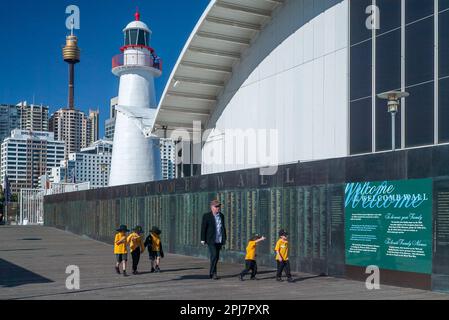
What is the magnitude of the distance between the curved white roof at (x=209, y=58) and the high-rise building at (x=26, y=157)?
502ft

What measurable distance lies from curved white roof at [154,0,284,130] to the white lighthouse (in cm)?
638

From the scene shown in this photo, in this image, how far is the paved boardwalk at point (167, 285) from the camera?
10.4m

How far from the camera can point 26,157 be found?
571 ft

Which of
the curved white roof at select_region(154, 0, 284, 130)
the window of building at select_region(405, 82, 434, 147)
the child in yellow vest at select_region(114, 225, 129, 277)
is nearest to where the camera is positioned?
the window of building at select_region(405, 82, 434, 147)

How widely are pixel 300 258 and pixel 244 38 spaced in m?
10.5

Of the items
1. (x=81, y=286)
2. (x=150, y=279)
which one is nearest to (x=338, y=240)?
(x=150, y=279)

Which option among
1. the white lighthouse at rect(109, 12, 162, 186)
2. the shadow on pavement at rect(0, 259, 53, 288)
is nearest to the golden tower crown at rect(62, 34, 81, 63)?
the white lighthouse at rect(109, 12, 162, 186)

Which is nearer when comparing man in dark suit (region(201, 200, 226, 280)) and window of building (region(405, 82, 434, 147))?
man in dark suit (region(201, 200, 226, 280))

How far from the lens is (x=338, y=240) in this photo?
42.5 ft

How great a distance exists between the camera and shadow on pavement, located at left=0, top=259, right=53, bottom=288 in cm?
1225

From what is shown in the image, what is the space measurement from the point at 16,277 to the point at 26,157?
170 metres

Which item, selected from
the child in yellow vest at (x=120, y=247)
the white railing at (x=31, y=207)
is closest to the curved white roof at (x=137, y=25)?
the white railing at (x=31, y=207)

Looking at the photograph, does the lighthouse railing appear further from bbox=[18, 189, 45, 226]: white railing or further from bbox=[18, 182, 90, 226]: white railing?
bbox=[18, 189, 45, 226]: white railing

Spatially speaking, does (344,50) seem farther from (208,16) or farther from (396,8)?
(208,16)
